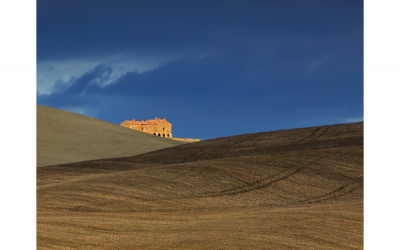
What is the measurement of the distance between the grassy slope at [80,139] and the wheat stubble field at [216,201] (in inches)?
637

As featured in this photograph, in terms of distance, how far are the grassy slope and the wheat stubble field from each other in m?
16.2

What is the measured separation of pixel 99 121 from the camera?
198 feet

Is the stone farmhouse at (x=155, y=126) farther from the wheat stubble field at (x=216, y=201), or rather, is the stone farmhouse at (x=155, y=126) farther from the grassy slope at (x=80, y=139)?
the wheat stubble field at (x=216, y=201)

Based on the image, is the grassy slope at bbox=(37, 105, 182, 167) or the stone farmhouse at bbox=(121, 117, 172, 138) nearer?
the grassy slope at bbox=(37, 105, 182, 167)

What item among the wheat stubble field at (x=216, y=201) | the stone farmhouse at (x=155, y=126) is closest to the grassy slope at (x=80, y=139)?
the stone farmhouse at (x=155, y=126)

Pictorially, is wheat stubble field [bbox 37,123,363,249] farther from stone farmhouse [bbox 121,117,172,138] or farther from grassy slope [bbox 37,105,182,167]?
stone farmhouse [bbox 121,117,172,138]

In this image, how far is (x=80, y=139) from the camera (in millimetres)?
47625

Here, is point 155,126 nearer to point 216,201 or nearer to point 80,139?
point 80,139

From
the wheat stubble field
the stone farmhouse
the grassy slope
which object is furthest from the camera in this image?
the stone farmhouse

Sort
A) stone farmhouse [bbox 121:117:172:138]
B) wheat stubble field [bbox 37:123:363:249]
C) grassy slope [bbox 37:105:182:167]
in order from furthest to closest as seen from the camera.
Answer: stone farmhouse [bbox 121:117:172:138] → grassy slope [bbox 37:105:182:167] → wheat stubble field [bbox 37:123:363:249]

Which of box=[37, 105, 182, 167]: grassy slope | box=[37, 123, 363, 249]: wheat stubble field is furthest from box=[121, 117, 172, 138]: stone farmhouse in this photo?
box=[37, 123, 363, 249]: wheat stubble field

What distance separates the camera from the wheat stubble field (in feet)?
28.2
